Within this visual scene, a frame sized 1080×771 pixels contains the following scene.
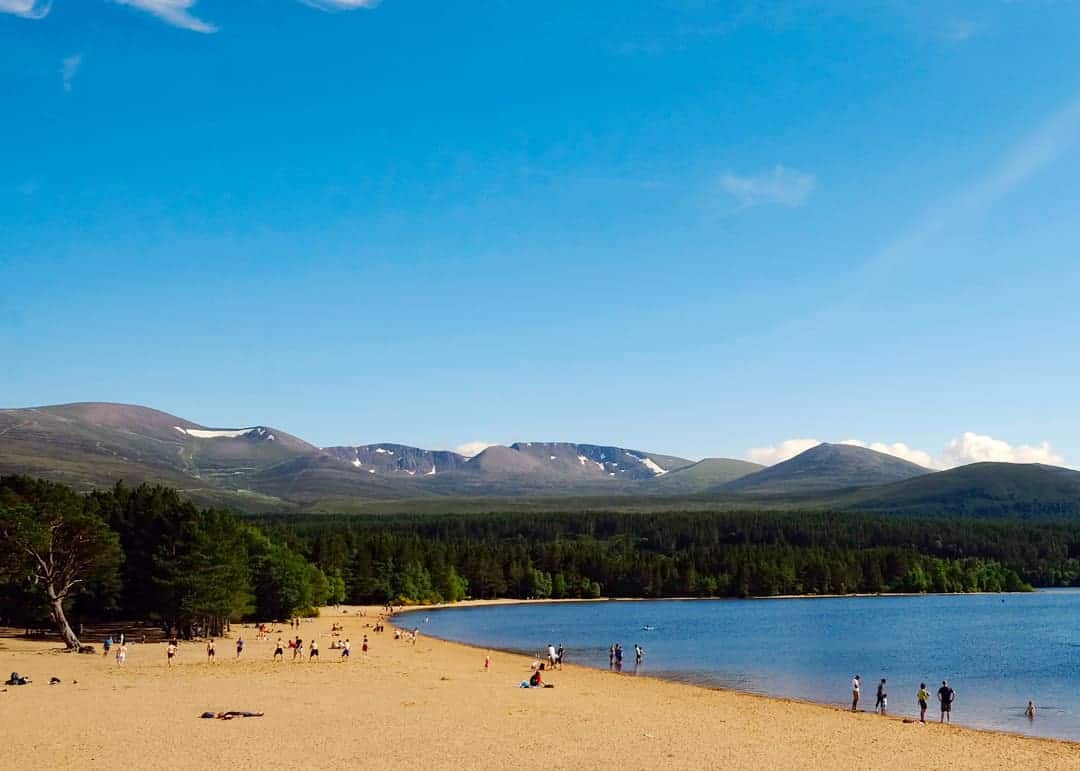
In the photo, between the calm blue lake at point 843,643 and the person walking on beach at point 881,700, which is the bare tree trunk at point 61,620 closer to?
the calm blue lake at point 843,643

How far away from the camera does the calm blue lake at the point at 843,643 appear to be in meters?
60.1

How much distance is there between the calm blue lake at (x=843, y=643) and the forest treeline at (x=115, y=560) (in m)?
29.2

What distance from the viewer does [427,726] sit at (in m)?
40.7

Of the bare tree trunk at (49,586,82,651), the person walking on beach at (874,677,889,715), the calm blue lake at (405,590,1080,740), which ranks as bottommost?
the calm blue lake at (405,590,1080,740)

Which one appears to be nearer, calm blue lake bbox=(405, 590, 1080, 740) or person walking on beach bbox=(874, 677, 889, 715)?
person walking on beach bbox=(874, 677, 889, 715)

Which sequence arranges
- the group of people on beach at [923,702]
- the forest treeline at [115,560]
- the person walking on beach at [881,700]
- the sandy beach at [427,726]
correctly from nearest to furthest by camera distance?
the sandy beach at [427,726], the group of people on beach at [923,702], the person walking on beach at [881,700], the forest treeline at [115,560]

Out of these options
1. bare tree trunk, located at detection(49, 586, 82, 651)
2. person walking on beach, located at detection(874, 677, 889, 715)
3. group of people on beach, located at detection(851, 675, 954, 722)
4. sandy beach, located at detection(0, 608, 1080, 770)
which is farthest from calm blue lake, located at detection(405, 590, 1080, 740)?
bare tree trunk, located at detection(49, 586, 82, 651)

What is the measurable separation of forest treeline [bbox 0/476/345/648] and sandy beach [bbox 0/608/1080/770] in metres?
7.68

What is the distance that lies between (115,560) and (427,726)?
44.2 metres

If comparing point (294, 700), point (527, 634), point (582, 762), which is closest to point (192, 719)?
point (294, 700)

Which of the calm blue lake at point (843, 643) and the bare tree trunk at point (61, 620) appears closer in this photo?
the calm blue lake at point (843, 643)

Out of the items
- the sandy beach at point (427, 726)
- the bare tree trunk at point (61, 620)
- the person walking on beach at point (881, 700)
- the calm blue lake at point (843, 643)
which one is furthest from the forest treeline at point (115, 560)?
the person walking on beach at point (881, 700)

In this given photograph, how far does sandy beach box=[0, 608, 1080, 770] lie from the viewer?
33.7m

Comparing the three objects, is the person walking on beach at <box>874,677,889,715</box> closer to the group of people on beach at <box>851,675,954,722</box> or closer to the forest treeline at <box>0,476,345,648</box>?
the group of people on beach at <box>851,675,954,722</box>
